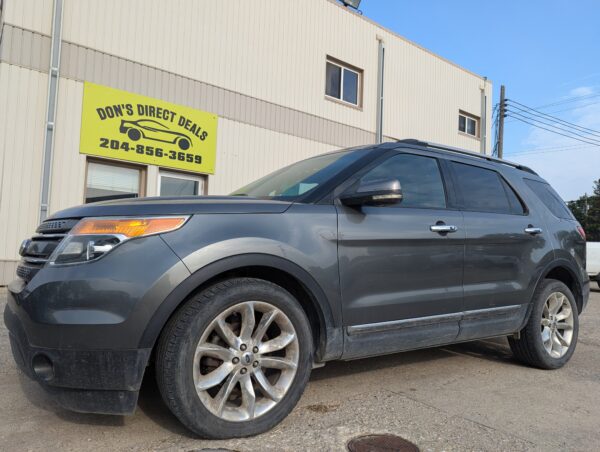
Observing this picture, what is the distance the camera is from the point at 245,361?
2.52 metres

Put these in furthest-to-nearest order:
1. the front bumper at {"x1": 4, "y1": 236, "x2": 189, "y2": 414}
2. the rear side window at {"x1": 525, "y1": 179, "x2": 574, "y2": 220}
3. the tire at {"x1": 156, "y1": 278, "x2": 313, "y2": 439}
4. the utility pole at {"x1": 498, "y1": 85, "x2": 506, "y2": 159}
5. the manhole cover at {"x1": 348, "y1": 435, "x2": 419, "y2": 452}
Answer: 1. the utility pole at {"x1": 498, "y1": 85, "x2": 506, "y2": 159}
2. the rear side window at {"x1": 525, "y1": 179, "x2": 574, "y2": 220}
3. the manhole cover at {"x1": 348, "y1": 435, "x2": 419, "y2": 452}
4. the tire at {"x1": 156, "y1": 278, "x2": 313, "y2": 439}
5. the front bumper at {"x1": 4, "y1": 236, "x2": 189, "y2": 414}

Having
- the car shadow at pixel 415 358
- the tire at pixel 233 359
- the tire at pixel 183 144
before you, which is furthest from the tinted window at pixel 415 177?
the tire at pixel 183 144

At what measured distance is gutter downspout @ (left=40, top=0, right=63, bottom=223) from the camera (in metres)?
8.64

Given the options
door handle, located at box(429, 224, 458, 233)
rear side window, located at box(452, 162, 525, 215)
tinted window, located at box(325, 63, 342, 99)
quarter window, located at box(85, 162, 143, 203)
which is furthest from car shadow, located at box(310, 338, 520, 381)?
tinted window, located at box(325, 63, 342, 99)

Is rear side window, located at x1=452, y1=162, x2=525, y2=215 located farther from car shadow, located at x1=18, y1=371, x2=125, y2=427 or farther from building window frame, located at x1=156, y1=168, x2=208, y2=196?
building window frame, located at x1=156, y1=168, x2=208, y2=196

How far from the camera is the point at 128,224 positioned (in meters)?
2.38

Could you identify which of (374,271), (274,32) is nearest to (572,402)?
(374,271)

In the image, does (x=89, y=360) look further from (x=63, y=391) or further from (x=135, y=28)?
(x=135, y=28)

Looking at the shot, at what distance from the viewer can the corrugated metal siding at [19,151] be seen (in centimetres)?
833

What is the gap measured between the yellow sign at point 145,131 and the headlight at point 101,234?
297 inches

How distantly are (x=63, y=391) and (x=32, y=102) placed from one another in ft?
26.1

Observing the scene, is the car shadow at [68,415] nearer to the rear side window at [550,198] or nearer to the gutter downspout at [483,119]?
the rear side window at [550,198]

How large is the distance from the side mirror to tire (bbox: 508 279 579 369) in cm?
206

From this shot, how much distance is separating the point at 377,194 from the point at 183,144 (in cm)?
835
